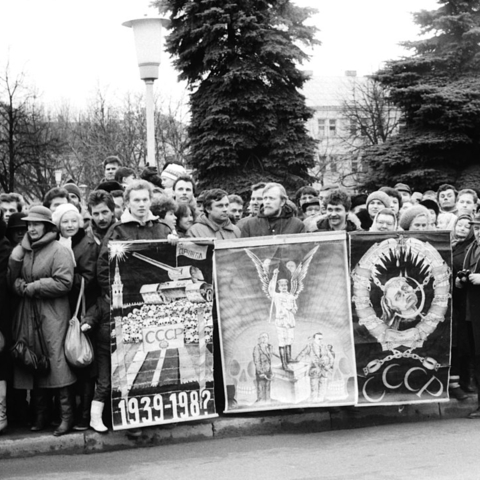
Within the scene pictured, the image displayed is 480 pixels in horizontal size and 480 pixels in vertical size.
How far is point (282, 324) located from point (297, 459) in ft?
4.16

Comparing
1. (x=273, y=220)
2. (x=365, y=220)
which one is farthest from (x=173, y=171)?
(x=273, y=220)

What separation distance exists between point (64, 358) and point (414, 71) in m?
25.2

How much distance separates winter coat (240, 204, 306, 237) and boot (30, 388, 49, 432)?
2.56 meters

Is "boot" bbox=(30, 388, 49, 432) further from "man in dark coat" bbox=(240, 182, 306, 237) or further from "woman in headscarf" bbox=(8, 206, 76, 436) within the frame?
"man in dark coat" bbox=(240, 182, 306, 237)

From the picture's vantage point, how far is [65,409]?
268 inches

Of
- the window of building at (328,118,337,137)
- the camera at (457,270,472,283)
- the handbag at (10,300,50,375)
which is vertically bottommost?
the handbag at (10,300,50,375)

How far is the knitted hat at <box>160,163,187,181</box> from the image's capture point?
38.0 feet

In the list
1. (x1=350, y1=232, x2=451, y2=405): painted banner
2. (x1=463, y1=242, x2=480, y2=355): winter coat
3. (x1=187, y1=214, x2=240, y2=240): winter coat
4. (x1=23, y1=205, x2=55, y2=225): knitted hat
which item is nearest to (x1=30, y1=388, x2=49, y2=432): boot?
(x1=23, y1=205, x2=55, y2=225): knitted hat

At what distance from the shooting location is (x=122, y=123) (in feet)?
164

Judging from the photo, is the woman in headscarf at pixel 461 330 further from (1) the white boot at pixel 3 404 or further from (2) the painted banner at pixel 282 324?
(1) the white boot at pixel 3 404

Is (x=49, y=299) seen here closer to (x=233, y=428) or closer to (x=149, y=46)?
(x=233, y=428)

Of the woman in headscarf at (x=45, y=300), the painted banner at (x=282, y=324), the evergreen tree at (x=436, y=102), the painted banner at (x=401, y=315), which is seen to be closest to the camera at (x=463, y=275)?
the painted banner at (x=401, y=315)

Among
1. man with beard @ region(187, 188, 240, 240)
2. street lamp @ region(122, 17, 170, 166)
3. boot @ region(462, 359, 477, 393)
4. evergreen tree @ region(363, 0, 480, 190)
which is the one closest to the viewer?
boot @ region(462, 359, 477, 393)

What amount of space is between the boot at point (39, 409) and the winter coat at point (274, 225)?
2564 millimetres
